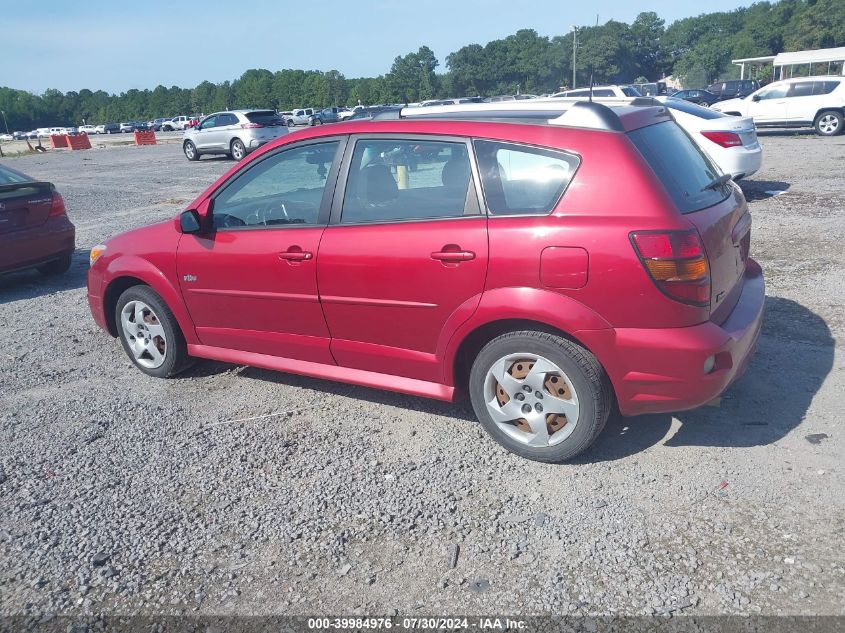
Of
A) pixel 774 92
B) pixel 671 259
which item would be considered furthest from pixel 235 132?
pixel 671 259

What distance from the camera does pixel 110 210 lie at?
13.9 metres

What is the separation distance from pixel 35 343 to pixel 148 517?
11.4 ft

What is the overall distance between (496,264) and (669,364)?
95 centimetres

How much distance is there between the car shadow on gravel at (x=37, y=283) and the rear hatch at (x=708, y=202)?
685cm

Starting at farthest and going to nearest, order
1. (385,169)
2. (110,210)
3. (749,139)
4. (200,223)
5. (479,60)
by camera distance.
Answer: (479,60) < (110,210) < (749,139) < (200,223) < (385,169)

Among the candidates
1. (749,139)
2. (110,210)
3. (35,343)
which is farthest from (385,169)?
(110,210)

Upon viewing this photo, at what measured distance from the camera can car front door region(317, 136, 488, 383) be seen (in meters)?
3.67

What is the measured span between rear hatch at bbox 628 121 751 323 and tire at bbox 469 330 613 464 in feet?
2.29

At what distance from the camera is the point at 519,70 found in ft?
349

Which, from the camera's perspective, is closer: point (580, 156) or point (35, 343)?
point (580, 156)

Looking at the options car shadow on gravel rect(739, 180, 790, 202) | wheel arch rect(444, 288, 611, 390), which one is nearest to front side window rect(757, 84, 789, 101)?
car shadow on gravel rect(739, 180, 790, 202)

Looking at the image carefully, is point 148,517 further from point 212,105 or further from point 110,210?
point 212,105

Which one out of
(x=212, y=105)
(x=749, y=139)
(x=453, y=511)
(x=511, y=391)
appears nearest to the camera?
(x=453, y=511)

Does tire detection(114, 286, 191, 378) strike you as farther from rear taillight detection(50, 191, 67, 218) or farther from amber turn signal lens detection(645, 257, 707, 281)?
rear taillight detection(50, 191, 67, 218)
